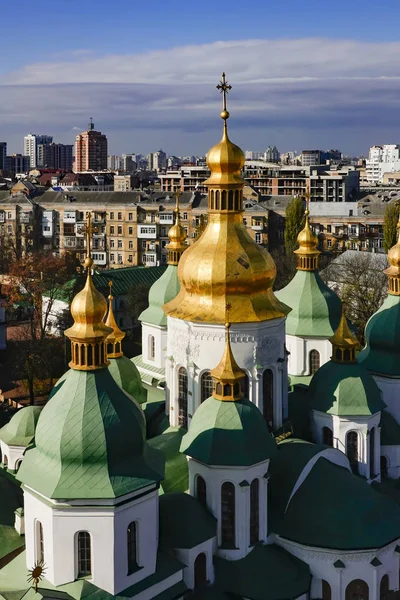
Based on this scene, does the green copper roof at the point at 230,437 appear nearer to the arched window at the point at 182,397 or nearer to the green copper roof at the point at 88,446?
the green copper roof at the point at 88,446

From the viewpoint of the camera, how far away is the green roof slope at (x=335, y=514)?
1647 cm

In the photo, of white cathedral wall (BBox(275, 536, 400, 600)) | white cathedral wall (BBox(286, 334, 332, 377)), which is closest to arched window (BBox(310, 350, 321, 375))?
white cathedral wall (BBox(286, 334, 332, 377))

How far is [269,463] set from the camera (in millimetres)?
17672

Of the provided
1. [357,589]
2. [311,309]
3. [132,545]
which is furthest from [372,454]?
[132,545]

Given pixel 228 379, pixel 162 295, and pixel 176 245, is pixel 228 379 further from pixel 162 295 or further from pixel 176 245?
pixel 176 245

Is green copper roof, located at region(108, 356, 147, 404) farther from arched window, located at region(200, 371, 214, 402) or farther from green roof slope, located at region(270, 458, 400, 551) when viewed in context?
green roof slope, located at region(270, 458, 400, 551)

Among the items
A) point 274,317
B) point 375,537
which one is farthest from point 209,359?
point 375,537

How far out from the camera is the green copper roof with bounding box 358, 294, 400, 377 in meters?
22.5

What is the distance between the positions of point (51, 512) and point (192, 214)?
59.4 metres

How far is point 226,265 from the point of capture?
60.6 ft

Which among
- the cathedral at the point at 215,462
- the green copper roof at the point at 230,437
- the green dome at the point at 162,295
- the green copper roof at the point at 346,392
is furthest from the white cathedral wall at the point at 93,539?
the green dome at the point at 162,295

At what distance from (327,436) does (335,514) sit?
12.1 feet

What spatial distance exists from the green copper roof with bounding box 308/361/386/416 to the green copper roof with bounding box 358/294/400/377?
8.94 feet

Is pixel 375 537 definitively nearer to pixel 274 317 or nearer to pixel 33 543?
pixel 274 317
